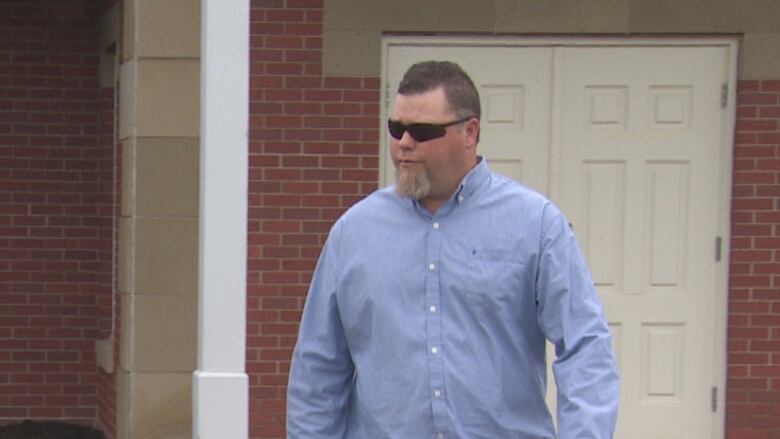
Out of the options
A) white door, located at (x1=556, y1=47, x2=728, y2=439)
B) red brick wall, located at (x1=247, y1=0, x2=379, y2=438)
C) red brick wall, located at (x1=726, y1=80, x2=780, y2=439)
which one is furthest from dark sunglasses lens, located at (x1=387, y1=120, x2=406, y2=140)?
red brick wall, located at (x1=726, y1=80, x2=780, y2=439)

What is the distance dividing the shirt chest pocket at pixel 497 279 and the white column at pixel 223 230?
1.12 metres

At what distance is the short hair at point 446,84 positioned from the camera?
10.0 feet

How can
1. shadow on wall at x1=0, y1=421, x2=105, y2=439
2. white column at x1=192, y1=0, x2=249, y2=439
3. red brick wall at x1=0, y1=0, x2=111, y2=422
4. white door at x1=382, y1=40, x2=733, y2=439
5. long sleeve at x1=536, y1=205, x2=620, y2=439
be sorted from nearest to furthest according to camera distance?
long sleeve at x1=536, y1=205, x2=620, y2=439 < white column at x1=192, y1=0, x2=249, y2=439 < white door at x1=382, y1=40, x2=733, y2=439 < shadow on wall at x1=0, y1=421, x2=105, y2=439 < red brick wall at x1=0, y1=0, x2=111, y2=422

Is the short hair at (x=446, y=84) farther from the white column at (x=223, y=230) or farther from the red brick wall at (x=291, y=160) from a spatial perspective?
the red brick wall at (x=291, y=160)

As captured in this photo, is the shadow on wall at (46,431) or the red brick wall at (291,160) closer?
the red brick wall at (291,160)

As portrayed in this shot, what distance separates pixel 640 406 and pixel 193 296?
253cm

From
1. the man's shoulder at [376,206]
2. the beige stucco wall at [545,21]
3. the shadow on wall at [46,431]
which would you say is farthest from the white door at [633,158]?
the man's shoulder at [376,206]

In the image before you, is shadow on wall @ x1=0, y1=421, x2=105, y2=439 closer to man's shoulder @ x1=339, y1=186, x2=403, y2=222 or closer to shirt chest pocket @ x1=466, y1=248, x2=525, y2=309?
man's shoulder @ x1=339, y1=186, x2=403, y2=222

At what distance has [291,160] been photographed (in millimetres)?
6820

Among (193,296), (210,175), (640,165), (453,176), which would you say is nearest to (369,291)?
(453,176)

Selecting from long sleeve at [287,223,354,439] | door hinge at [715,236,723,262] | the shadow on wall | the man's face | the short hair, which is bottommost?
the shadow on wall

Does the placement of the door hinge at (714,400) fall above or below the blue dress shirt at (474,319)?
below

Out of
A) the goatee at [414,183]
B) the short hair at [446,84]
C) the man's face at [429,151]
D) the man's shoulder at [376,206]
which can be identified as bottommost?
the man's shoulder at [376,206]

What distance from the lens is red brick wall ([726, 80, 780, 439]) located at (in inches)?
270
